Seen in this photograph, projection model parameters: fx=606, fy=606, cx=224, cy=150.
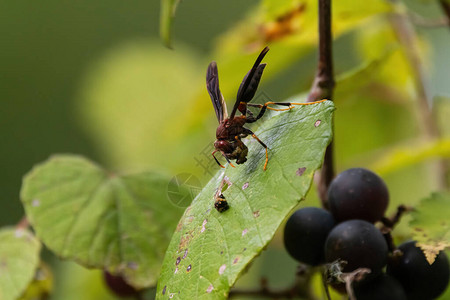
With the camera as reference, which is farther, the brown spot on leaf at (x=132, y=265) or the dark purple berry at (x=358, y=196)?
the brown spot on leaf at (x=132, y=265)

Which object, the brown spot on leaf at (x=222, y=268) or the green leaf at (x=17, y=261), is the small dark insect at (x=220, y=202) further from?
the green leaf at (x=17, y=261)

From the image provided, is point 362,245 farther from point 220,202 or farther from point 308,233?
point 220,202

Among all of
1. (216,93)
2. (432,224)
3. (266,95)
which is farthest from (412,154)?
(216,93)

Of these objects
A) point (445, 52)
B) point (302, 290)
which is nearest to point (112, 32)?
point (445, 52)

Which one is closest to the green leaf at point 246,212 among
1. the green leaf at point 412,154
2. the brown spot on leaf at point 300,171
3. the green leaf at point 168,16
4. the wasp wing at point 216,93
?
the brown spot on leaf at point 300,171

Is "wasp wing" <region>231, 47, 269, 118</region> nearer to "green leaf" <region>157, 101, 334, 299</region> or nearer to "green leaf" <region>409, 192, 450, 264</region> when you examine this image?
"green leaf" <region>157, 101, 334, 299</region>

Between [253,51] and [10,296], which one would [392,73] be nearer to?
[253,51]
